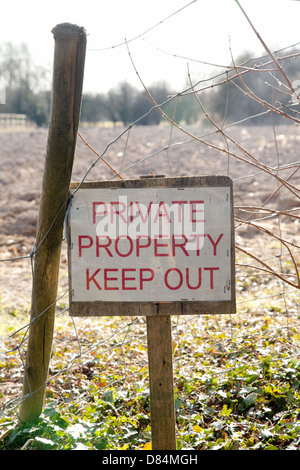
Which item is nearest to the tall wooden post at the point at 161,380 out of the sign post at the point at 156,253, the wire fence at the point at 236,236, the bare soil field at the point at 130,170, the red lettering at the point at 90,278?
the sign post at the point at 156,253

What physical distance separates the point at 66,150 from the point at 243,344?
2149mm

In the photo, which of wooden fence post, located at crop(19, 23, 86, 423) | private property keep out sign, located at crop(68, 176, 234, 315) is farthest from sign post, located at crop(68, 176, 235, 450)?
wooden fence post, located at crop(19, 23, 86, 423)

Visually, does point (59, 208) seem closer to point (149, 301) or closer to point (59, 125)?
point (59, 125)

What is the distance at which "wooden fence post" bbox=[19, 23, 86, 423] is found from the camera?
202cm

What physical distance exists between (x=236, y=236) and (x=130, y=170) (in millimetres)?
6982

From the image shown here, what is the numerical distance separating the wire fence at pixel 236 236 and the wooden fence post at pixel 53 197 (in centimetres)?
11

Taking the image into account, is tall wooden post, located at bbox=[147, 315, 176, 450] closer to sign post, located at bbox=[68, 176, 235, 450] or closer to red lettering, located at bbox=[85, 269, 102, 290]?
sign post, located at bbox=[68, 176, 235, 450]

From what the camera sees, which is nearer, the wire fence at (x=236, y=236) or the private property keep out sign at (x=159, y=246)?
the private property keep out sign at (x=159, y=246)

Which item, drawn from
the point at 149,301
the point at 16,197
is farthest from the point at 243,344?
the point at 16,197

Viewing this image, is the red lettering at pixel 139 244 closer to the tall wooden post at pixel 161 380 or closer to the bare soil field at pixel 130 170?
the tall wooden post at pixel 161 380

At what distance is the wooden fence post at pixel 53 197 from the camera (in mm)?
2016

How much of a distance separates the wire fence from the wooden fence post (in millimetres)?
106

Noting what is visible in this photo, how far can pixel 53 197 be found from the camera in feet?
6.87
